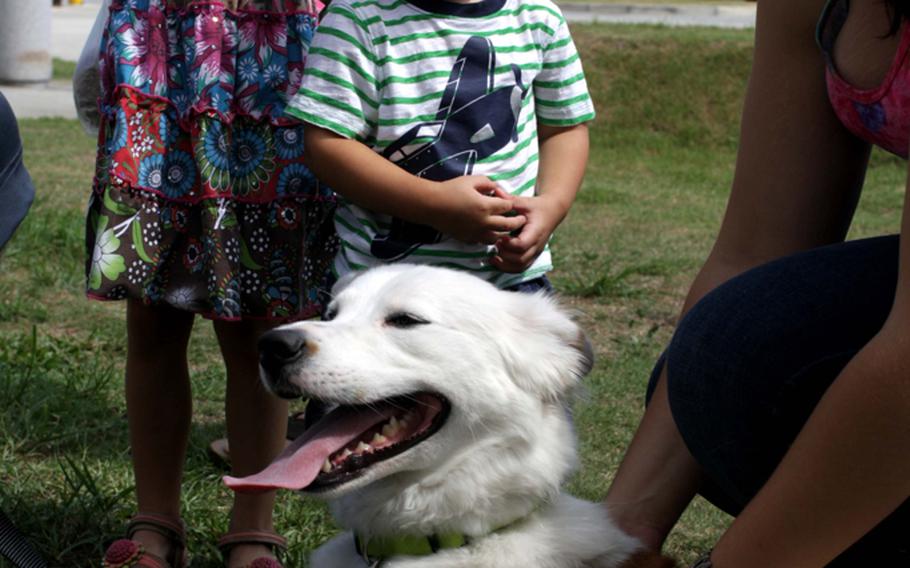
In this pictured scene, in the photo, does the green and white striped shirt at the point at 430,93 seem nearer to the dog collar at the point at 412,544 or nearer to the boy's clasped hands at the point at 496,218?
the boy's clasped hands at the point at 496,218

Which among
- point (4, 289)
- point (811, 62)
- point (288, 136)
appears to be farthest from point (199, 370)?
point (811, 62)

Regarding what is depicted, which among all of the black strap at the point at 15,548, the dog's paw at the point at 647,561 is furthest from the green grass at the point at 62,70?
the dog's paw at the point at 647,561

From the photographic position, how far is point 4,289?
16.1 ft

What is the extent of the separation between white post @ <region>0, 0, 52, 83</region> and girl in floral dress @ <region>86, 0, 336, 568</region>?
31.2ft

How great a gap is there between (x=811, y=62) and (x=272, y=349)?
116 centimetres

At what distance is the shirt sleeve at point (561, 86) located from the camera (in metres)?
2.57

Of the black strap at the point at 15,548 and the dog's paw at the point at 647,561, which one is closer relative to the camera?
the dog's paw at the point at 647,561

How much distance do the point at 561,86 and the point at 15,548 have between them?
4.73 feet

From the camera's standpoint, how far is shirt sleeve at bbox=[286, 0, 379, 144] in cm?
239

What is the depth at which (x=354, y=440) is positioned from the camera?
6.68 feet

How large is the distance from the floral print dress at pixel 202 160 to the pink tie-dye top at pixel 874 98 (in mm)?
1078

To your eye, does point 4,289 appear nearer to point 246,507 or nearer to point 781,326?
point 246,507

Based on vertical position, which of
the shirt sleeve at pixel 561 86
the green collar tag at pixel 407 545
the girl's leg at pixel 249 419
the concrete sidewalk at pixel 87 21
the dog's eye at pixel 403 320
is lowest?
the concrete sidewalk at pixel 87 21

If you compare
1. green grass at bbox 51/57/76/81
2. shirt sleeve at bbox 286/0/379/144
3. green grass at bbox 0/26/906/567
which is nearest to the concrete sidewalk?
green grass at bbox 51/57/76/81
